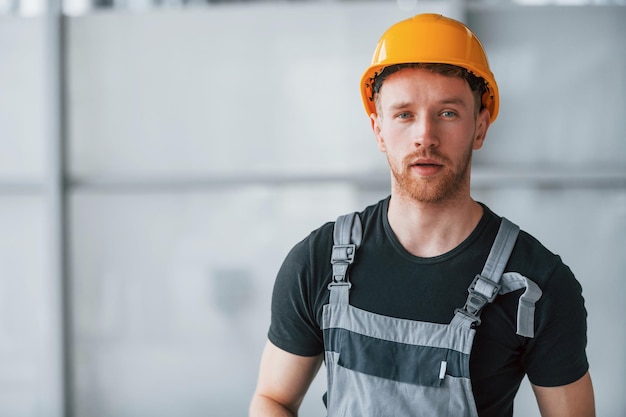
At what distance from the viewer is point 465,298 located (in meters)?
1.26

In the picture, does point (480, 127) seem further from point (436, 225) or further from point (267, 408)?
point (267, 408)

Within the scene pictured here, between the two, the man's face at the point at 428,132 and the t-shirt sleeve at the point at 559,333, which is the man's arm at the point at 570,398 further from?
the man's face at the point at 428,132

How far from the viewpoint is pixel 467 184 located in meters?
1.31

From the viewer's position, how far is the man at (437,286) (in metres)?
1.22

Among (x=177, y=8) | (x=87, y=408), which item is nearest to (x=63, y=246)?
(x=87, y=408)

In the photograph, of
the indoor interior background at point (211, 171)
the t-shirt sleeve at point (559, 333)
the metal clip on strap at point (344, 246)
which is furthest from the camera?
the indoor interior background at point (211, 171)

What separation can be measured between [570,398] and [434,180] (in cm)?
49

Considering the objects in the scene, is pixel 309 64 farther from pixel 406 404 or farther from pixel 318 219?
pixel 406 404

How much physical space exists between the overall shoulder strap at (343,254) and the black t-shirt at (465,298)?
2 cm

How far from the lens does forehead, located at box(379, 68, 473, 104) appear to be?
49.0 inches

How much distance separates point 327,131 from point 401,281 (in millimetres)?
1457

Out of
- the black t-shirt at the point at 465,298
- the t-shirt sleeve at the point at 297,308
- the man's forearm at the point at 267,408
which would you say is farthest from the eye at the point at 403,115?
the man's forearm at the point at 267,408

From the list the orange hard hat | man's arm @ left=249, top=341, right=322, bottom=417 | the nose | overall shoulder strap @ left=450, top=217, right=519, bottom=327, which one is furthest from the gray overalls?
the orange hard hat

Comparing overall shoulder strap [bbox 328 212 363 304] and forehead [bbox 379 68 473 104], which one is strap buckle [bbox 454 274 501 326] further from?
forehead [bbox 379 68 473 104]
